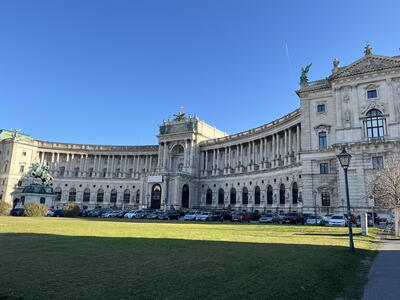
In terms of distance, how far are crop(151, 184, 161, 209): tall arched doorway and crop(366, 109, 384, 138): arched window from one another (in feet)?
182

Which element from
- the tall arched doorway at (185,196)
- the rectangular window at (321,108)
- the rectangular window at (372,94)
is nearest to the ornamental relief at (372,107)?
the rectangular window at (372,94)

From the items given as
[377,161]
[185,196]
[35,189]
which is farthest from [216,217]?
[185,196]

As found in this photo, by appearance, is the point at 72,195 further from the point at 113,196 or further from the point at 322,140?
the point at 322,140

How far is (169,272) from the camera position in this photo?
1027 cm

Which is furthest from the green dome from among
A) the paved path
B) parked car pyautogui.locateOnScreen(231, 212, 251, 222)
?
the paved path

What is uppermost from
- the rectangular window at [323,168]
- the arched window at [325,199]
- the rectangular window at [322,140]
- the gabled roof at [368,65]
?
the gabled roof at [368,65]

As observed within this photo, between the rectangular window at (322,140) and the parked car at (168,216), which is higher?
the rectangular window at (322,140)

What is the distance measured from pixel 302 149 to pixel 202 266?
50976 mm

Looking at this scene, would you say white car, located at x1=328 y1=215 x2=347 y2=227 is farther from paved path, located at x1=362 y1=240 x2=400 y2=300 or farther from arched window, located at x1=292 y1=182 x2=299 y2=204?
paved path, located at x1=362 y1=240 x2=400 y2=300

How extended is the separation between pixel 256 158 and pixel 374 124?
34032mm

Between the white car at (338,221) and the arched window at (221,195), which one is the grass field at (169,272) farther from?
the arched window at (221,195)

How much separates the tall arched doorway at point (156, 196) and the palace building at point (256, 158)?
285 mm

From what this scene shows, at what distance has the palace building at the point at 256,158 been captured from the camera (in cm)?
5059

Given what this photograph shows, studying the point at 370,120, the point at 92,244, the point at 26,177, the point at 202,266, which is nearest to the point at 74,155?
the point at 26,177
